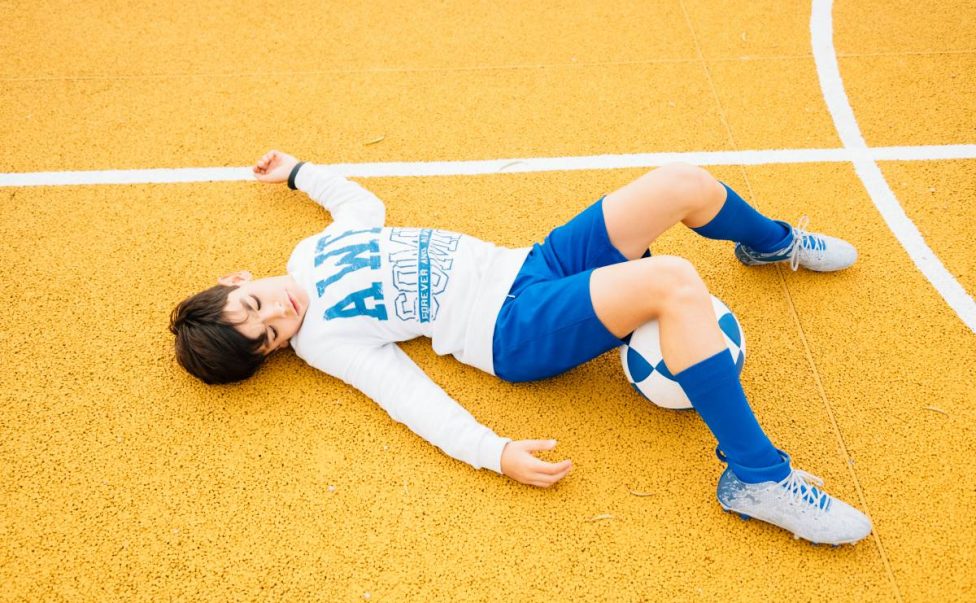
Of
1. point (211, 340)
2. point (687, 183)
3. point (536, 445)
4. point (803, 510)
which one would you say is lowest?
point (803, 510)

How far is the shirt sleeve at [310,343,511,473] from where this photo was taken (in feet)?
7.13

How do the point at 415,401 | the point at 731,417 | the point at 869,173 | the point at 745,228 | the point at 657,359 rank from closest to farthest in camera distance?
the point at 731,417 → the point at 657,359 → the point at 415,401 → the point at 745,228 → the point at 869,173

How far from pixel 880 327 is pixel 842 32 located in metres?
1.87

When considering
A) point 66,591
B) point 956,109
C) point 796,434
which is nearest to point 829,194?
point 956,109

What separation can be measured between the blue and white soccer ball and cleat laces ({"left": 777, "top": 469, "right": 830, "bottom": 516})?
1.16 feet

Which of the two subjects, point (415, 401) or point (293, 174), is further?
point (293, 174)

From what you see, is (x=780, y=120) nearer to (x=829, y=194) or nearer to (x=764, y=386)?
(x=829, y=194)

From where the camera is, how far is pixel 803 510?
2.02 meters

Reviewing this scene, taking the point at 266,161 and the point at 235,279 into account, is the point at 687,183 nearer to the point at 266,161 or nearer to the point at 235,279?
the point at 235,279

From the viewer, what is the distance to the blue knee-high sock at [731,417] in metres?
1.93

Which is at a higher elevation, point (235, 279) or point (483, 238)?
point (235, 279)

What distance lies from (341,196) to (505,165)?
798 mm

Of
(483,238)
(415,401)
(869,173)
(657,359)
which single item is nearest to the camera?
(657,359)

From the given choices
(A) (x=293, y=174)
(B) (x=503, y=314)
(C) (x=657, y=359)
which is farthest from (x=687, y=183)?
(A) (x=293, y=174)
